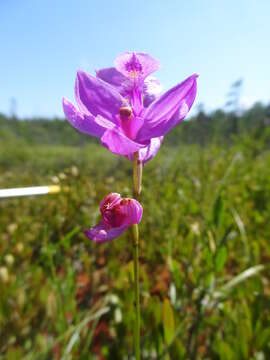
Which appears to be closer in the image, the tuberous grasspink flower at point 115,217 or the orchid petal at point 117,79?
the tuberous grasspink flower at point 115,217

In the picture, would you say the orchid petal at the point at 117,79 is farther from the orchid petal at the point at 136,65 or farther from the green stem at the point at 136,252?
the green stem at the point at 136,252

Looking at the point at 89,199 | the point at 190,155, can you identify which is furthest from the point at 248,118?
the point at 89,199

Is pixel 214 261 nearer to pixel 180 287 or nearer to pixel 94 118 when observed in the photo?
pixel 180 287

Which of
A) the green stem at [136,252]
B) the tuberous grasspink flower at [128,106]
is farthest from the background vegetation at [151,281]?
the tuberous grasspink flower at [128,106]

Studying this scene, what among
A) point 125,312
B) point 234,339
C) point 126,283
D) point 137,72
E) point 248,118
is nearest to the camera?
point 137,72

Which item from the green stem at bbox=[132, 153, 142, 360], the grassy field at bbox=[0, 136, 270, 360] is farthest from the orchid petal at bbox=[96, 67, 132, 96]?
the grassy field at bbox=[0, 136, 270, 360]
